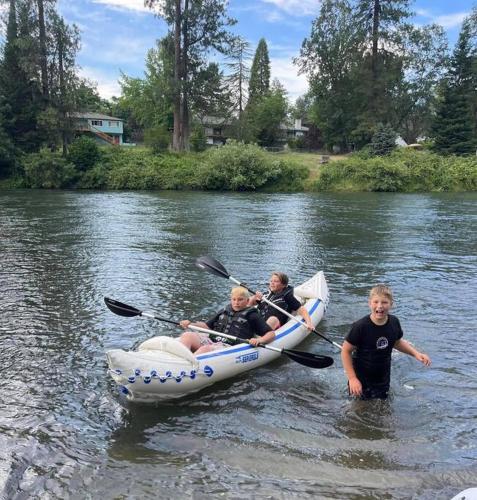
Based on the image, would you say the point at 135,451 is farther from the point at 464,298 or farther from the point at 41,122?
the point at 41,122

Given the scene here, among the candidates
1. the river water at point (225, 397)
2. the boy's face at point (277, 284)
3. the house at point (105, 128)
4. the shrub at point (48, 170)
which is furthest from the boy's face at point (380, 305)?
the house at point (105, 128)

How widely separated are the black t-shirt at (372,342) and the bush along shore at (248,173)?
31030mm

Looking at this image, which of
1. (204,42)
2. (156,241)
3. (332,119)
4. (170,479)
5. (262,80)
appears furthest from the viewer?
(262,80)

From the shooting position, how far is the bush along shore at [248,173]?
36156 millimetres

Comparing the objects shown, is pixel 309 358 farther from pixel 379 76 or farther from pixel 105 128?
pixel 105 128

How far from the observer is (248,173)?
36312 mm

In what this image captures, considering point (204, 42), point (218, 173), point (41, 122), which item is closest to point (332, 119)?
point (204, 42)

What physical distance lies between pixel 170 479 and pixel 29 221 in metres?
16.9

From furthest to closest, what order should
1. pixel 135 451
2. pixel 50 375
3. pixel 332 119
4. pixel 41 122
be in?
pixel 332 119 < pixel 41 122 < pixel 50 375 < pixel 135 451

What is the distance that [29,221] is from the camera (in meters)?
19.2

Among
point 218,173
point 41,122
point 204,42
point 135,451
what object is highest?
point 204,42

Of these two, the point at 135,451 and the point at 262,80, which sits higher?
the point at 262,80

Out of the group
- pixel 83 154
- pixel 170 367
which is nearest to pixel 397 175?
pixel 83 154

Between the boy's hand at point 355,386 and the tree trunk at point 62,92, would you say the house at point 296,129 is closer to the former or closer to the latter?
the tree trunk at point 62,92
